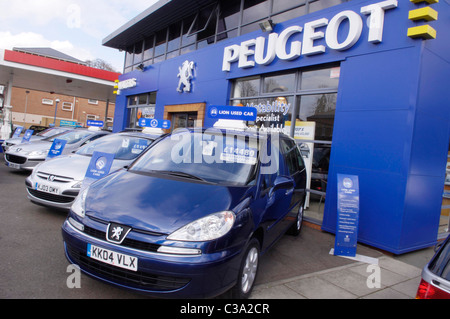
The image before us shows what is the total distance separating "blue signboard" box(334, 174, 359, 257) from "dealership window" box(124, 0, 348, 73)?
414 cm

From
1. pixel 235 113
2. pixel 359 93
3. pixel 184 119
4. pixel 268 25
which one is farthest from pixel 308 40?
pixel 184 119

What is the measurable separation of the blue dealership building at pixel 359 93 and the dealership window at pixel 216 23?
0.14 feet

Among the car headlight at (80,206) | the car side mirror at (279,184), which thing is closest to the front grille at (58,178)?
the car headlight at (80,206)

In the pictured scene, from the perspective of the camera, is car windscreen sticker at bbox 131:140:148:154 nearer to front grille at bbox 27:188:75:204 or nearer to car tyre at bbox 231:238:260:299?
front grille at bbox 27:188:75:204

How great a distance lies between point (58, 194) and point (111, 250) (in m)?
2.75

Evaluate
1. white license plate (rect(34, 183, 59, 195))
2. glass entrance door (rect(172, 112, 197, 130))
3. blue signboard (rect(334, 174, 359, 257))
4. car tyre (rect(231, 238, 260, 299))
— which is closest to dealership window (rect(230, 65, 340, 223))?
blue signboard (rect(334, 174, 359, 257))

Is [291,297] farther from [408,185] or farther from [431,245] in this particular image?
[431,245]

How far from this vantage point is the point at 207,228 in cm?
247

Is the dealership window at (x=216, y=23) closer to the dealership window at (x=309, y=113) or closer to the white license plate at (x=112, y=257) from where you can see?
the dealership window at (x=309, y=113)

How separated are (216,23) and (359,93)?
5741mm

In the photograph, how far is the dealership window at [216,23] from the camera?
7.33m

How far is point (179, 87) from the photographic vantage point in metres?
10.2

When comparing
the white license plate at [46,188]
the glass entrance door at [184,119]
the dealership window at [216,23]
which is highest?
the dealership window at [216,23]
